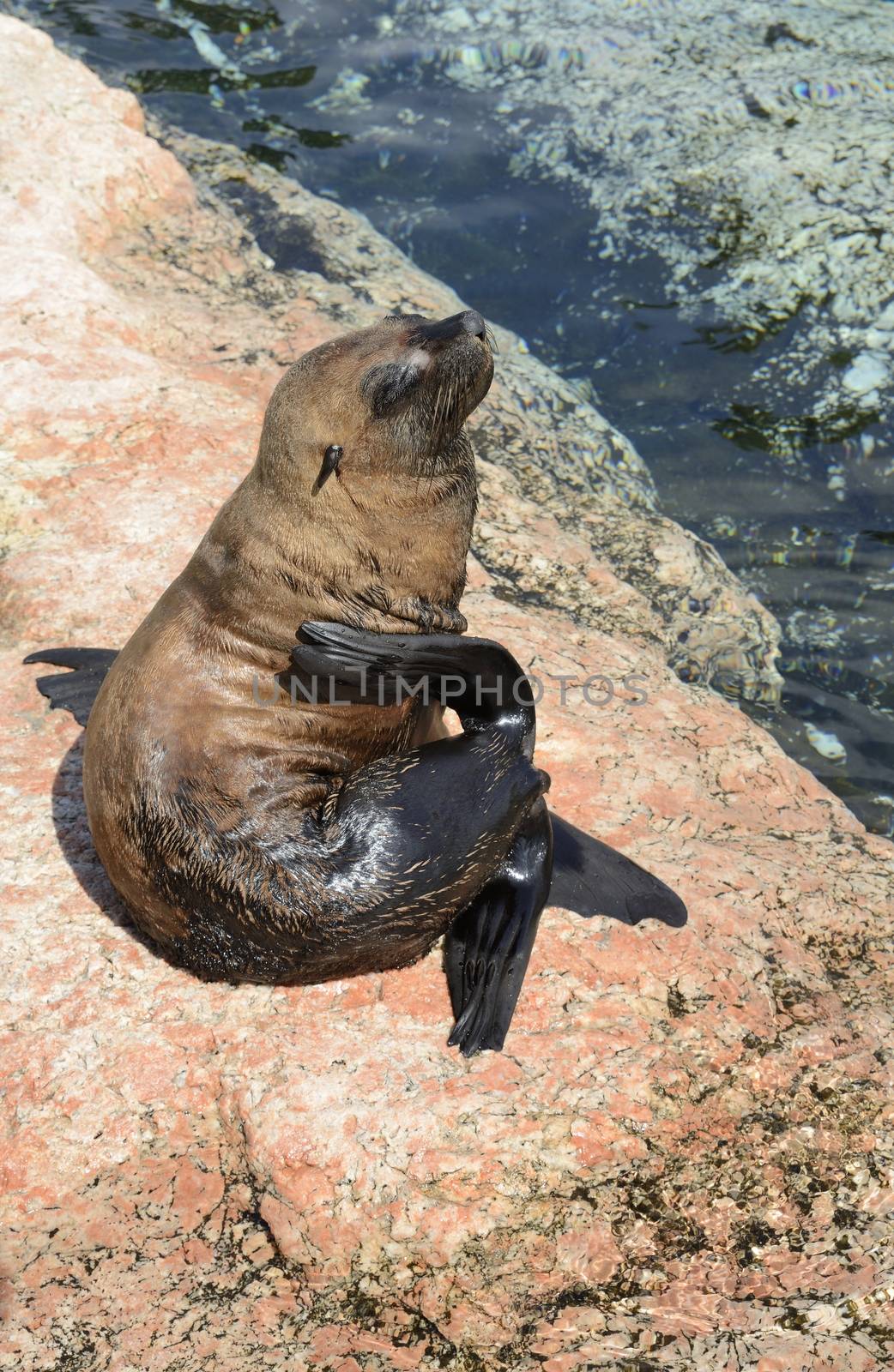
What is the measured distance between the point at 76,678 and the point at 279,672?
51.0 inches

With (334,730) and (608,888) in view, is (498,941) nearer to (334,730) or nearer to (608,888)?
(608,888)

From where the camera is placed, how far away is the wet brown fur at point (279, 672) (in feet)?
11.9

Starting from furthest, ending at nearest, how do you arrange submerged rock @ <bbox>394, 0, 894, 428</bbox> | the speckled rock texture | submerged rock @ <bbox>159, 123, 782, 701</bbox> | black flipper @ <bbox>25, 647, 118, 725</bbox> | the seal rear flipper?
submerged rock @ <bbox>394, 0, 894, 428</bbox> → submerged rock @ <bbox>159, 123, 782, 701</bbox> → black flipper @ <bbox>25, 647, 118, 725</bbox> → the seal rear flipper → the speckled rock texture

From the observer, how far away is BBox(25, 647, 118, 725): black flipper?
472 cm

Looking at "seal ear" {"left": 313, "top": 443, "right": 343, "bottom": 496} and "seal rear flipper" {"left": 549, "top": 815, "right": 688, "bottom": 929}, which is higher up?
"seal ear" {"left": 313, "top": 443, "right": 343, "bottom": 496}

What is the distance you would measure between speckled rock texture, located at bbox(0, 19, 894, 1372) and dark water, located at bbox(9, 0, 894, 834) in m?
2.02

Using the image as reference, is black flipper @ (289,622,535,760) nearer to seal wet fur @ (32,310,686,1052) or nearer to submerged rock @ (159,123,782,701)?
seal wet fur @ (32,310,686,1052)

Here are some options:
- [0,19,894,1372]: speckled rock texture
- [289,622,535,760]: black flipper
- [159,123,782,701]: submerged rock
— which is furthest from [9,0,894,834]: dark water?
[289,622,535,760]: black flipper

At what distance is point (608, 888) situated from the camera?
4.19 m

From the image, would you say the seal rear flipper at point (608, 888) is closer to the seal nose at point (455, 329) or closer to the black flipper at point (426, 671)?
the black flipper at point (426, 671)

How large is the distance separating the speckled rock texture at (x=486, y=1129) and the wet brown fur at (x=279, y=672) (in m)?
0.32

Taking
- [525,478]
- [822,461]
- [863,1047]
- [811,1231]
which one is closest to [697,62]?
[822,461]

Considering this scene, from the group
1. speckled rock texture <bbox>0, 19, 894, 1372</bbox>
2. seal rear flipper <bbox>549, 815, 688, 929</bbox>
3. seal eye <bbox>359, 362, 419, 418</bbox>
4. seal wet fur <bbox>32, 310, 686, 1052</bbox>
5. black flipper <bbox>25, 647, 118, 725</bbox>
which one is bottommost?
speckled rock texture <bbox>0, 19, 894, 1372</bbox>

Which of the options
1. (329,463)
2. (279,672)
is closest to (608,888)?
(279,672)
